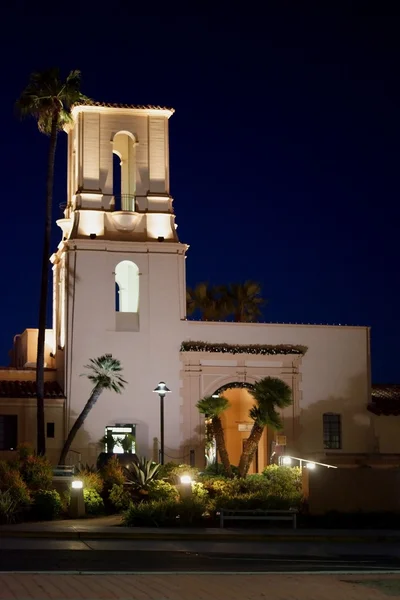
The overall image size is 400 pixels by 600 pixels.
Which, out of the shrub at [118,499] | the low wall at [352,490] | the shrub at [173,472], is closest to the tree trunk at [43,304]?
the shrub at [173,472]

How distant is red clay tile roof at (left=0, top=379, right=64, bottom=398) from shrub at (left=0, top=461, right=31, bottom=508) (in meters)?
9.63

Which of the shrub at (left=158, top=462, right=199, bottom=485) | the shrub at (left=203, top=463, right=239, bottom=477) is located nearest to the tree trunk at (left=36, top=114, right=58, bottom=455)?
the shrub at (left=158, top=462, right=199, bottom=485)

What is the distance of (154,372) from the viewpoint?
42.3 m

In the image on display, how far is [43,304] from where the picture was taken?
41.2 meters

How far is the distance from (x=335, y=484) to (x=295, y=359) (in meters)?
13.7

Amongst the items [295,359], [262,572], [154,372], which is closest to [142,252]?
[154,372]

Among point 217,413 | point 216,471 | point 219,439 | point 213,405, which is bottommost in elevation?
point 216,471

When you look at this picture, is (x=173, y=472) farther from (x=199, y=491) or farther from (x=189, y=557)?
(x=189, y=557)

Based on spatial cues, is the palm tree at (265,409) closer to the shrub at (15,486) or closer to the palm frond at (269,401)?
the palm frond at (269,401)

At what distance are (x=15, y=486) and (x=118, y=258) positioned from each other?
14366mm

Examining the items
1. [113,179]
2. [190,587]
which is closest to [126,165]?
[113,179]

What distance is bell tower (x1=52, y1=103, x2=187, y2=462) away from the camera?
1652 inches

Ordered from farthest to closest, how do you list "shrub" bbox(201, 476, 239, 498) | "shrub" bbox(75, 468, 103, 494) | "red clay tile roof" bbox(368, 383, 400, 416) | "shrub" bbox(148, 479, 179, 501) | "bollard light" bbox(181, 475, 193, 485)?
"red clay tile roof" bbox(368, 383, 400, 416), "shrub" bbox(201, 476, 239, 498), "shrub" bbox(75, 468, 103, 494), "shrub" bbox(148, 479, 179, 501), "bollard light" bbox(181, 475, 193, 485)

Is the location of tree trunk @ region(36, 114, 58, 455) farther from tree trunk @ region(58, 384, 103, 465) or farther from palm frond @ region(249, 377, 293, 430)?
palm frond @ region(249, 377, 293, 430)
